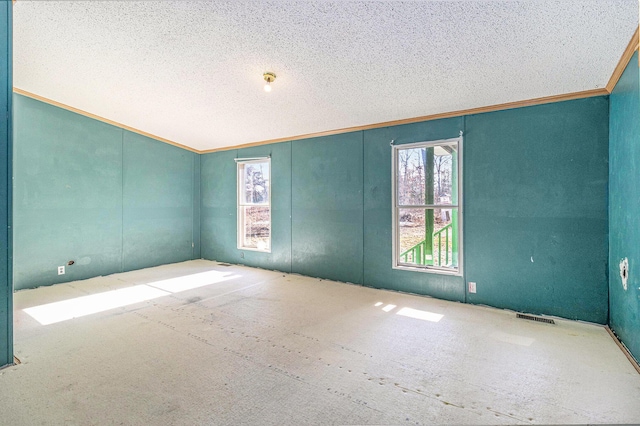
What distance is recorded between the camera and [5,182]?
7.36ft

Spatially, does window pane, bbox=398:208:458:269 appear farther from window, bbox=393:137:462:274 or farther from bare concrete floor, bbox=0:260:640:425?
bare concrete floor, bbox=0:260:640:425

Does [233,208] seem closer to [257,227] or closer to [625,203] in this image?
[257,227]

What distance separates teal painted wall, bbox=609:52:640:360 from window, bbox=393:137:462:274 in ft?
4.56

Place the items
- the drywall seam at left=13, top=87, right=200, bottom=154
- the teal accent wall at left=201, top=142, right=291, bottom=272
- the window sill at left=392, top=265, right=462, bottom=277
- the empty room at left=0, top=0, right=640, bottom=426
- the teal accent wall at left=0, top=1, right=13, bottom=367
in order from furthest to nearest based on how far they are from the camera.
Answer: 1. the teal accent wall at left=201, top=142, right=291, bottom=272
2. the drywall seam at left=13, top=87, right=200, bottom=154
3. the window sill at left=392, top=265, right=462, bottom=277
4. the teal accent wall at left=0, top=1, right=13, bottom=367
5. the empty room at left=0, top=0, right=640, bottom=426

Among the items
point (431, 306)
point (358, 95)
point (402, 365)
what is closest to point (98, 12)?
point (358, 95)

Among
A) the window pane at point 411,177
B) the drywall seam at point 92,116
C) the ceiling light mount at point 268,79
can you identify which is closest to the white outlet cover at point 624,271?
the window pane at point 411,177

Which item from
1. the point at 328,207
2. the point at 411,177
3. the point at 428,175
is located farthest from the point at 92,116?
the point at 428,175

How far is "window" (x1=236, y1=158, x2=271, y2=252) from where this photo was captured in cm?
571

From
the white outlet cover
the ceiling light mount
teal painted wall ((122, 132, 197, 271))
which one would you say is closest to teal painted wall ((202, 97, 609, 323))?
the white outlet cover

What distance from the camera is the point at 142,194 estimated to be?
566 cm

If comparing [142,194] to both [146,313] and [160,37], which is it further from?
[160,37]

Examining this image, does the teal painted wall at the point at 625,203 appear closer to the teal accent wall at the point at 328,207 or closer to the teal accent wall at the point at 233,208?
the teal accent wall at the point at 328,207

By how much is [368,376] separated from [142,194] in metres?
5.38

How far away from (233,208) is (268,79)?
3416 mm
